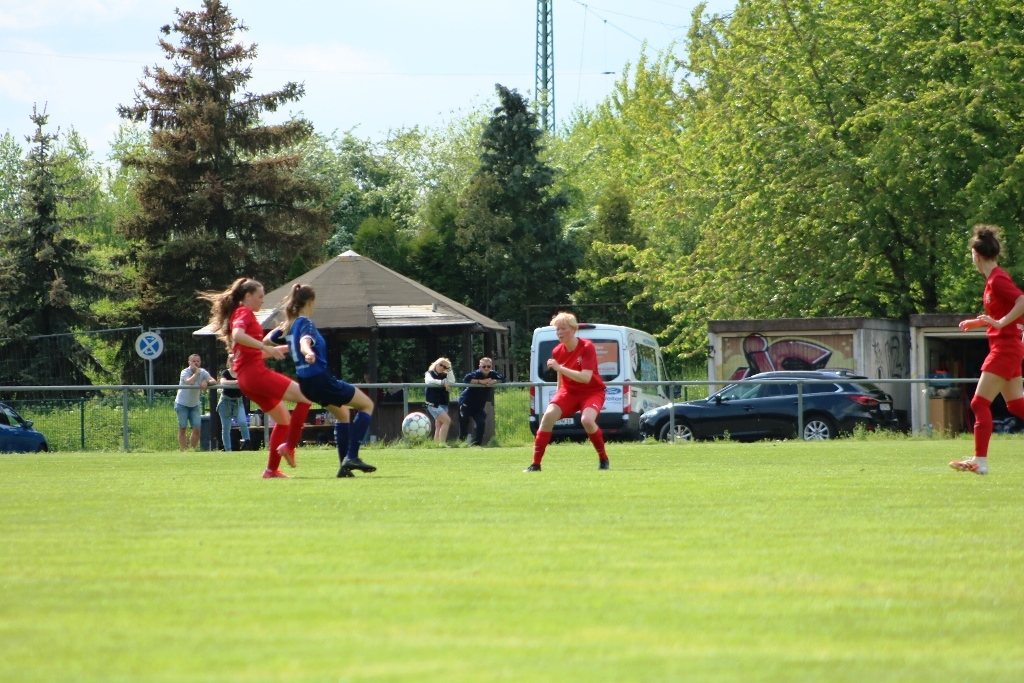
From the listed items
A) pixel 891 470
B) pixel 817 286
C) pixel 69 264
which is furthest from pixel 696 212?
pixel 891 470

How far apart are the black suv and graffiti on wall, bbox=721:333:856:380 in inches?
129

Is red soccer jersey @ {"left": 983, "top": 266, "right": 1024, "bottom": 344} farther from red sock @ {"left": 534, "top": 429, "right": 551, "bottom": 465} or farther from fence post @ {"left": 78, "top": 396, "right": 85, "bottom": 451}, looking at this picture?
fence post @ {"left": 78, "top": 396, "right": 85, "bottom": 451}

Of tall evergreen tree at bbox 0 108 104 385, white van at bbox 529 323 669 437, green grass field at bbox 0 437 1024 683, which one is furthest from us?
tall evergreen tree at bbox 0 108 104 385

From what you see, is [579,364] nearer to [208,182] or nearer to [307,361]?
[307,361]

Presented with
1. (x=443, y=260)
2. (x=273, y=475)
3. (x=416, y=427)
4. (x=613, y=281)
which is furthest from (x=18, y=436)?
(x=613, y=281)

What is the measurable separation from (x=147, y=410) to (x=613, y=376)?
10.0 m

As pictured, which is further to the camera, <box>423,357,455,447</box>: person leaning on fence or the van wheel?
the van wheel

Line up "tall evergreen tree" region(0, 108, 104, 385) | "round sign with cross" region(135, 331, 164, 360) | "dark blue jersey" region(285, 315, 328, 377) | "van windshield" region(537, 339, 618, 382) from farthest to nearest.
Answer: "tall evergreen tree" region(0, 108, 104, 385) → "van windshield" region(537, 339, 618, 382) → "round sign with cross" region(135, 331, 164, 360) → "dark blue jersey" region(285, 315, 328, 377)

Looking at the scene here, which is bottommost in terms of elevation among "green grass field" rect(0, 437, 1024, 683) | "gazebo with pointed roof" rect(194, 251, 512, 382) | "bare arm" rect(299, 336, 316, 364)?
"green grass field" rect(0, 437, 1024, 683)

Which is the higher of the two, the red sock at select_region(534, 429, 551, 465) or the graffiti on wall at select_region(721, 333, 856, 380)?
the graffiti on wall at select_region(721, 333, 856, 380)

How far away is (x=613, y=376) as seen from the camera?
1239 inches

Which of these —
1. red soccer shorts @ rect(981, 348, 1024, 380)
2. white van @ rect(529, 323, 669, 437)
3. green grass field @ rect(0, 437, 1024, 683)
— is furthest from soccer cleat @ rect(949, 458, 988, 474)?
white van @ rect(529, 323, 669, 437)

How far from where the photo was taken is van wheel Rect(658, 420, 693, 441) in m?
27.3

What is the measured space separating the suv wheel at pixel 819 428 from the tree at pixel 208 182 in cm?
2922
